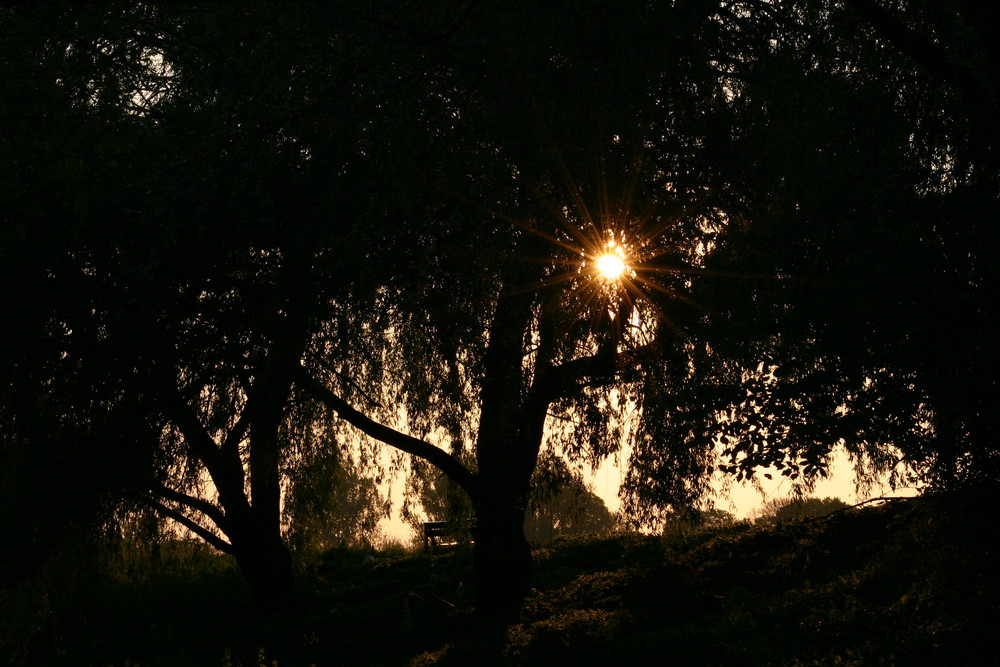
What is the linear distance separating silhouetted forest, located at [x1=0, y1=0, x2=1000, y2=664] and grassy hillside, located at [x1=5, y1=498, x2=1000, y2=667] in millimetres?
57

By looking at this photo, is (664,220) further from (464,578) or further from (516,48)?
(464,578)

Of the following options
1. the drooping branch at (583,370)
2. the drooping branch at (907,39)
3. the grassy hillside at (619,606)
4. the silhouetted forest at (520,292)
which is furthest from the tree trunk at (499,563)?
the drooping branch at (907,39)

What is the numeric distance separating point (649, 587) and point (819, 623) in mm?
6934

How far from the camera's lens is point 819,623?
691 centimetres

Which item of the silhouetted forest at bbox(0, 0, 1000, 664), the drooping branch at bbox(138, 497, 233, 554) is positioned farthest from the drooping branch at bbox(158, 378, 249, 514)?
the drooping branch at bbox(138, 497, 233, 554)

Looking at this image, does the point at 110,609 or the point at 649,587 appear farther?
the point at 110,609

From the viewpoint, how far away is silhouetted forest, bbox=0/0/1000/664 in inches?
257

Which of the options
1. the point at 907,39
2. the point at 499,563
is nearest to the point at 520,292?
the point at 907,39

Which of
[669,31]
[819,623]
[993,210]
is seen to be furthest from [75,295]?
[993,210]

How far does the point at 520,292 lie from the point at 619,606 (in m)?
5.86

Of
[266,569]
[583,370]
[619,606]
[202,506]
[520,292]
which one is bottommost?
[619,606]

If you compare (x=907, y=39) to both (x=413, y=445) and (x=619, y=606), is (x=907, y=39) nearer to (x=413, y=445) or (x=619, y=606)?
(x=619, y=606)

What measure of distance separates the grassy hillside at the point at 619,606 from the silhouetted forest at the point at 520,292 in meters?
0.06

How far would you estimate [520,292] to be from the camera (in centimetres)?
941
